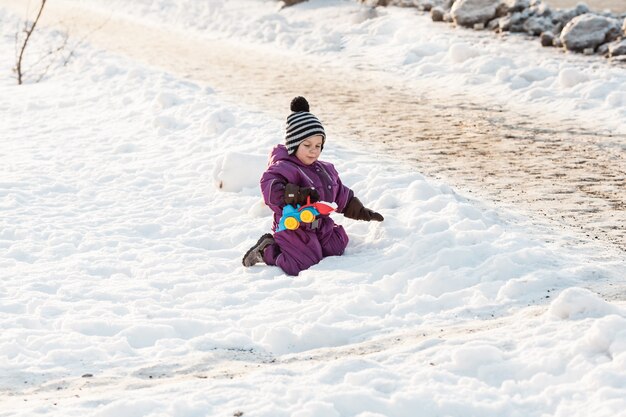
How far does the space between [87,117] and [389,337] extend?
7.10 meters

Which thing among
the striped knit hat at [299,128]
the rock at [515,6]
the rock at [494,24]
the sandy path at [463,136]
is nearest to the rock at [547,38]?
the rock at [494,24]

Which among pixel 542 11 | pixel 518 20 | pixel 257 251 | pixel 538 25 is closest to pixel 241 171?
pixel 257 251

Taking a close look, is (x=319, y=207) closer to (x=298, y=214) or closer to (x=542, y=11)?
(x=298, y=214)

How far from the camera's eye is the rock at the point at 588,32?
1134 centimetres

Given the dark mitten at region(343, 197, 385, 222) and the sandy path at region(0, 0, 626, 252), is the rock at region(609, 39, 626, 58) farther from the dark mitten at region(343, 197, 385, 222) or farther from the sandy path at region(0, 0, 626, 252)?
the dark mitten at region(343, 197, 385, 222)

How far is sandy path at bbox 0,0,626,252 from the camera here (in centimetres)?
616

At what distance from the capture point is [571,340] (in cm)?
370

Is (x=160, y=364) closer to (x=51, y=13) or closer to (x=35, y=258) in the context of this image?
(x=35, y=258)

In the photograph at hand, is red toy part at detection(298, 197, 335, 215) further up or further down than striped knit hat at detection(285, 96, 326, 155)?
further down

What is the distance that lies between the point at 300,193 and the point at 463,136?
3.43 metres

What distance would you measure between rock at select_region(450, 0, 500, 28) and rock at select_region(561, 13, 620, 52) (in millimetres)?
1972

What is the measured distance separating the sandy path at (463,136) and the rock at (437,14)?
2.35 m

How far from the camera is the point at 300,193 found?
5.28 metres

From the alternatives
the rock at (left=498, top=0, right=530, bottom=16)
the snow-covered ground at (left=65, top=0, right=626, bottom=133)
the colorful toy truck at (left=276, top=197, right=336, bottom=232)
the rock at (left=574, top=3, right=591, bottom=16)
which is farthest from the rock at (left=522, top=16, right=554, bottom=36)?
the colorful toy truck at (left=276, top=197, right=336, bottom=232)
